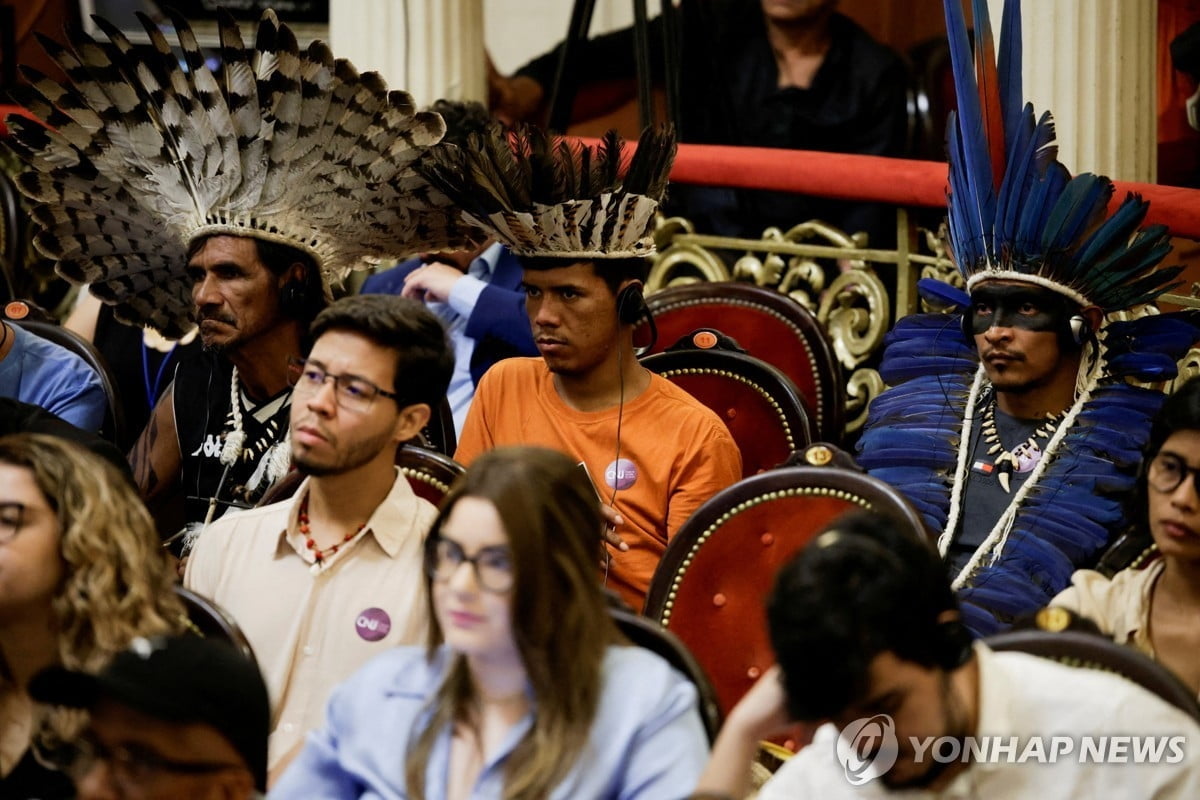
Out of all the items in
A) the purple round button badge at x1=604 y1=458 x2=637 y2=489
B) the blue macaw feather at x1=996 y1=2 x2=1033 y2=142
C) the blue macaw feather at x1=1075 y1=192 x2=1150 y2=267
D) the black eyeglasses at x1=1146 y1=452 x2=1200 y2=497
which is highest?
the blue macaw feather at x1=996 y1=2 x2=1033 y2=142

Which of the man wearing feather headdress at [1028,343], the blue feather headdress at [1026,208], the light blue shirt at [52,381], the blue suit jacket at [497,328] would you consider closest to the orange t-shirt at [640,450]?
the man wearing feather headdress at [1028,343]

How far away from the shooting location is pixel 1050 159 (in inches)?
135

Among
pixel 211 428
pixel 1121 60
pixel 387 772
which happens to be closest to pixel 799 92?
pixel 1121 60

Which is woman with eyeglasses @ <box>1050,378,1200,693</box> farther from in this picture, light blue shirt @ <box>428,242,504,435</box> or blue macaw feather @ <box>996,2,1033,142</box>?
light blue shirt @ <box>428,242,504,435</box>

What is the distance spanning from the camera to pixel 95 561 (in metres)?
2.45

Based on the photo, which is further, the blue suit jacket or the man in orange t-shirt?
the blue suit jacket

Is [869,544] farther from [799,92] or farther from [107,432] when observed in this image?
[799,92]

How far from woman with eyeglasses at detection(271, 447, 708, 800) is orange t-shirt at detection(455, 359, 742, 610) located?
1149 mm

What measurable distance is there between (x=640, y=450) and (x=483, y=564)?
1368 mm

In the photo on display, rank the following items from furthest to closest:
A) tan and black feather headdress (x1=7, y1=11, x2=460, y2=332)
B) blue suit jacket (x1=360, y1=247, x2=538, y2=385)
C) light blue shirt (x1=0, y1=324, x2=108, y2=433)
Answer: blue suit jacket (x1=360, y1=247, x2=538, y2=385), light blue shirt (x1=0, y1=324, x2=108, y2=433), tan and black feather headdress (x1=7, y1=11, x2=460, y2=332)

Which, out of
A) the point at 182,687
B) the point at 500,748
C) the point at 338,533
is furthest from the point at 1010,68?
the point at 182,687

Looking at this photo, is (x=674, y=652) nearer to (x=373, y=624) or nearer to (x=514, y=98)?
(x=373, y=624)

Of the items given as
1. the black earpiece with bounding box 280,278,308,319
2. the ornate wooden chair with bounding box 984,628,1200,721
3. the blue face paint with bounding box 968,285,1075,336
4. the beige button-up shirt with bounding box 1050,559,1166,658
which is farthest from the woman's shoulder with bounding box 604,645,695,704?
the black earpiece with bounding box 280,278,308,319

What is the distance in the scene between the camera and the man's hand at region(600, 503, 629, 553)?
126 inches
